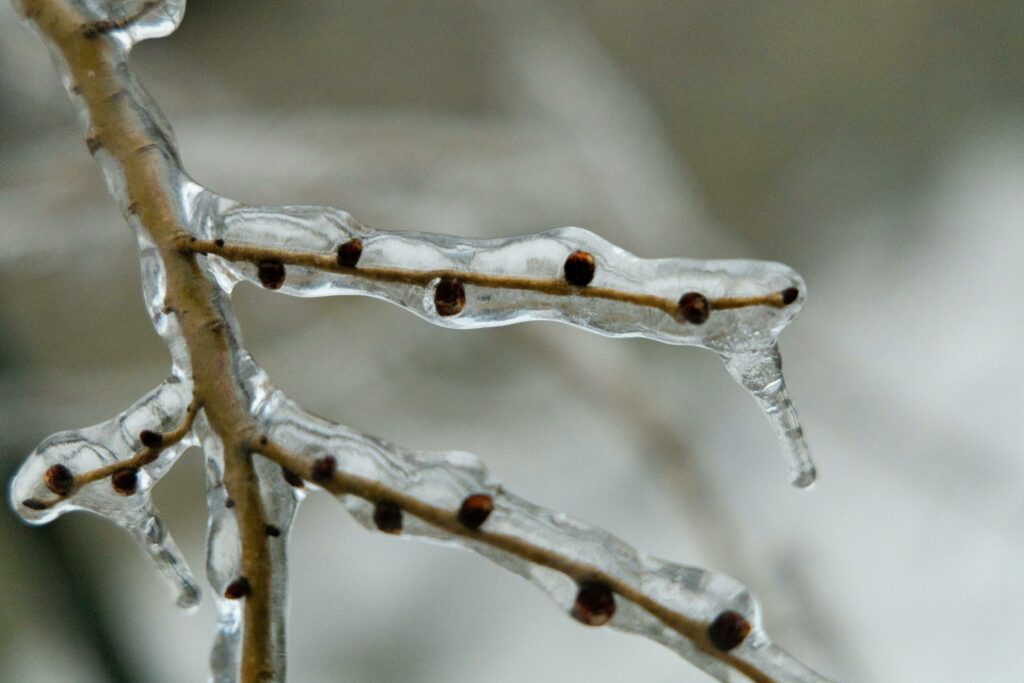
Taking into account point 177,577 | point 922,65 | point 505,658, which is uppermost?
point 922,65

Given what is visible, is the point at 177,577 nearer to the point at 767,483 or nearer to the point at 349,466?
the point at 349,466

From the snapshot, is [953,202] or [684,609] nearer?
[684,609]

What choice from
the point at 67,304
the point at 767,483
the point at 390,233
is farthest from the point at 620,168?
the point at 390,233

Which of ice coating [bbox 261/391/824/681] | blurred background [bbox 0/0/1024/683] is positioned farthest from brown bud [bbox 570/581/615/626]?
blurred background [bbox 0/0/1024/683]

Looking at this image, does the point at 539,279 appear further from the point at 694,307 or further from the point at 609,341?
the point at 609,341

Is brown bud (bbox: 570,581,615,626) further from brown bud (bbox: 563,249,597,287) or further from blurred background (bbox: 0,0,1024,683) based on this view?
blurred background (bbox: 0,0,1024,683)

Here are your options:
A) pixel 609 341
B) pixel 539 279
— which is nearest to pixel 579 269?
pixel 539 279

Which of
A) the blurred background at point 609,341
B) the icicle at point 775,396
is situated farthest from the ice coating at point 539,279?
the blurred background at point 609,341
